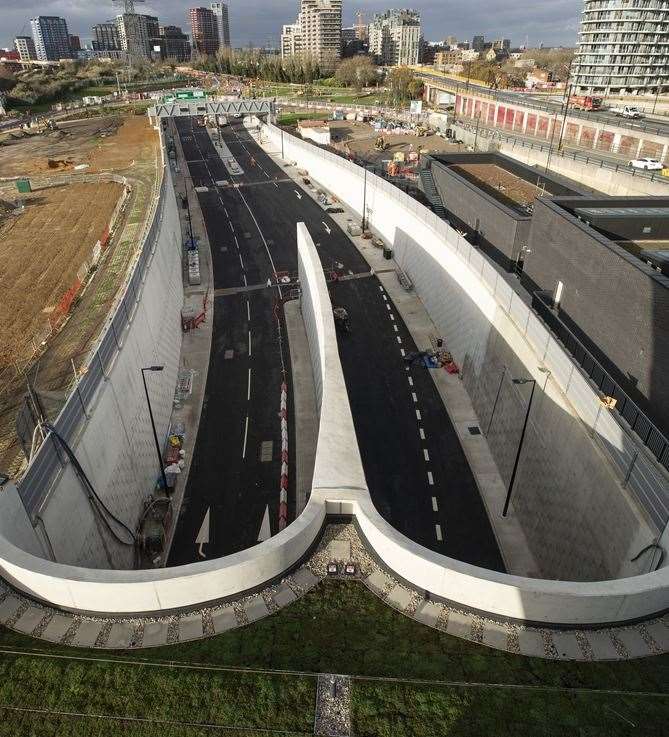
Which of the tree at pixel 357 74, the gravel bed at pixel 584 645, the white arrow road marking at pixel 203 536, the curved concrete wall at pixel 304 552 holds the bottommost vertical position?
the white arrow road marking at pixel 203 536

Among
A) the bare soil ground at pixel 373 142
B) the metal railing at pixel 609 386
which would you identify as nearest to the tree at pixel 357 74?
the bare soil ground at pixel 373 142

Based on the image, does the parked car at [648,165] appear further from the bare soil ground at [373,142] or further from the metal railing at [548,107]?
the bare soil ground at [373,142]

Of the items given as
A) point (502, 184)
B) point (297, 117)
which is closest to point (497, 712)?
point (502, 184)

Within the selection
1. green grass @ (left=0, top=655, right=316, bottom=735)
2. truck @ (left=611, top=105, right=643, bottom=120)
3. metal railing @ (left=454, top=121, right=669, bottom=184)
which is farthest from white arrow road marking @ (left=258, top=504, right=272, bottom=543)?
truck @ (left=611, top=105, right=643, bottom=120)

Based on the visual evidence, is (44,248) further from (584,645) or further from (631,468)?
(584,645)

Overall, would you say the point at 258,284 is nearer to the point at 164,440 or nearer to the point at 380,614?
the point at 164,440

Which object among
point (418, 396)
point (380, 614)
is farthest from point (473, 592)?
point (418, 396)
